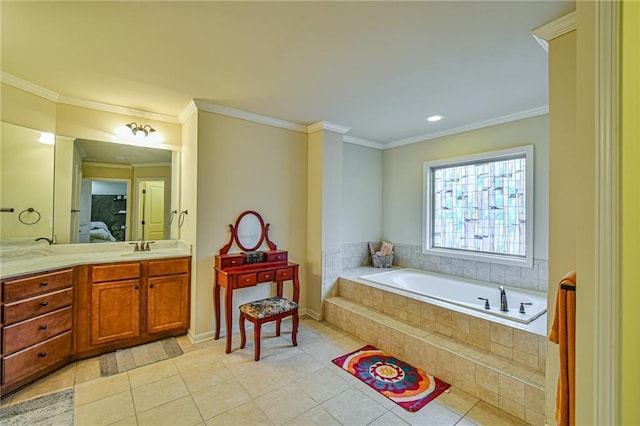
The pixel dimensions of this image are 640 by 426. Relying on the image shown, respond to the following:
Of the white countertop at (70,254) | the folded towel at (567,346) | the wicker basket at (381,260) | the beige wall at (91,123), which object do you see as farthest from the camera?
the wicker basket at (381,260)

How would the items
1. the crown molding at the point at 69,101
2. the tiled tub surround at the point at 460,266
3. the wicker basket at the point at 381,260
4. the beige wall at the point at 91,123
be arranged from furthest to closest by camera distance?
the wicker basket at the point at 381,260, the tiled tub surround at the point at 460,266, the beige wall at the point at 91,123, the crown molding at the point at 69,101

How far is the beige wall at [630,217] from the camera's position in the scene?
0.73 meters

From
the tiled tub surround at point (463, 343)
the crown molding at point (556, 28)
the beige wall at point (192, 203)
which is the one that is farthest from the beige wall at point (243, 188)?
the crown molding at point (556, 28)

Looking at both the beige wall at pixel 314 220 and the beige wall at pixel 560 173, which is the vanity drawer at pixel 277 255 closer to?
the beige wall at pixel 314 220

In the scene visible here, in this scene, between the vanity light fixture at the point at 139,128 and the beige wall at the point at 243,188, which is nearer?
the beige wall at the point at 243,188

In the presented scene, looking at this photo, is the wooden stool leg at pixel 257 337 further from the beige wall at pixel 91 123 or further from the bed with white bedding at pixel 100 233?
the beige wall at pixel 91 123

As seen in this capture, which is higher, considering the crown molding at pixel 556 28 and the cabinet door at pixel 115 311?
the crown molding at pixel 556 28

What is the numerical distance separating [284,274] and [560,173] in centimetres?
255

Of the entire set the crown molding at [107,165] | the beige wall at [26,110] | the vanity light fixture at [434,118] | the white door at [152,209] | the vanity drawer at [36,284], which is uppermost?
the vanity light fixture at [434,118]

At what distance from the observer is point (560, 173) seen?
63.9 inches

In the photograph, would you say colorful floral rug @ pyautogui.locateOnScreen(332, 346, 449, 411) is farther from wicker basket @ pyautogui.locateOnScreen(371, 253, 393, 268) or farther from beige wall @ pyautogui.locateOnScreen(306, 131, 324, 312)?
wicker basket @ pyautogui.locateOnScreen(371, 253, 393, 268)

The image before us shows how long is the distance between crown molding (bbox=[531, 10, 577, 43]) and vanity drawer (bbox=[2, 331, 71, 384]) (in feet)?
13.4

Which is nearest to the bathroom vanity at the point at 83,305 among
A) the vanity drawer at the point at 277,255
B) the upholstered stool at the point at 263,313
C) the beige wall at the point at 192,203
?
the beige wall at the point at 192,203

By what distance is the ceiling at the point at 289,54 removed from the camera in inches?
62.4
